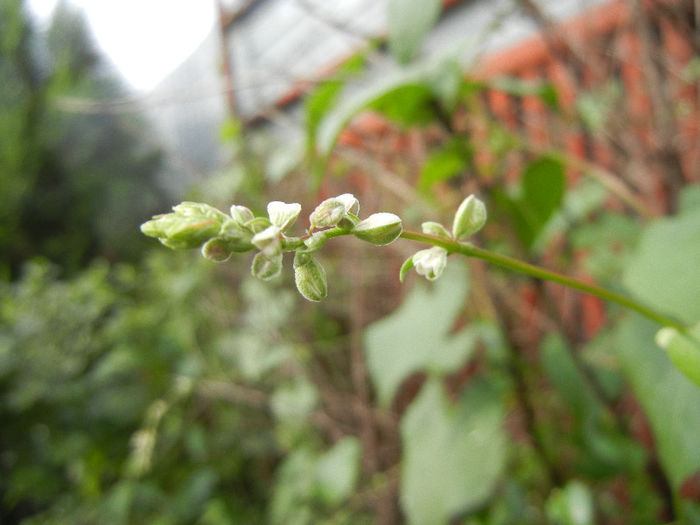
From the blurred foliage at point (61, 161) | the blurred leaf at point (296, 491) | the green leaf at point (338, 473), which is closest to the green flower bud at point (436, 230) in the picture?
the green leaf at point (338, 473)

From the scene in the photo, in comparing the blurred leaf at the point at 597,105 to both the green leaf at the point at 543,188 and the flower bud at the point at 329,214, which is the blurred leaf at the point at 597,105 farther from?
the flower bud at the point at 329,214

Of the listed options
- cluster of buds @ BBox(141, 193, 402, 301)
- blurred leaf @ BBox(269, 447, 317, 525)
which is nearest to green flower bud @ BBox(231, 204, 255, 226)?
cluster of buds @ BBox(141, 193, 402, 301)

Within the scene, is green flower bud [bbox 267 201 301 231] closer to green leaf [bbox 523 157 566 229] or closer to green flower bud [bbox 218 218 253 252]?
green flower bud [bbox 218 218 253 252]

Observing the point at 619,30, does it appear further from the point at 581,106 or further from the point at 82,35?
the point at 82,35

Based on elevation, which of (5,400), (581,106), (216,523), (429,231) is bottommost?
(216,523)

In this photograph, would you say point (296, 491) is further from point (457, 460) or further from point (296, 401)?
point (457, 460)

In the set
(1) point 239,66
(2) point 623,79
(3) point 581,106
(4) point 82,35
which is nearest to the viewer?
(3) point 581,106

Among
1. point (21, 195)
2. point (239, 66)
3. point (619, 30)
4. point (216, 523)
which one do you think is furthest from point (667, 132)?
point (21, 195)

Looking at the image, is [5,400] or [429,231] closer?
[429,231]
